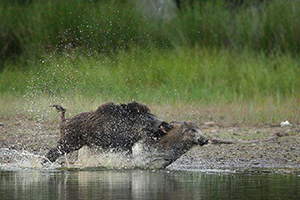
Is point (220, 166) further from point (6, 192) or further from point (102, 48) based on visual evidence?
point (102, 48)

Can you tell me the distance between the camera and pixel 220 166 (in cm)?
980

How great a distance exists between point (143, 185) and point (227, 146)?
12.7ft

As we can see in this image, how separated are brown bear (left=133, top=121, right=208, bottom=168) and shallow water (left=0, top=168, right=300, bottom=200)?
0.66ft

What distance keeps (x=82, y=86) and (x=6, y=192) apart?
7765 mm

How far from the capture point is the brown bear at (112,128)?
909 cm

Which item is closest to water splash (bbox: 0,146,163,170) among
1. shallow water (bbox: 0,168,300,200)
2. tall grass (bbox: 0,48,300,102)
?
shallow water (bbox: 0,168,300,200)

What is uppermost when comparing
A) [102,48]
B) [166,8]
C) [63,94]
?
[166,8]

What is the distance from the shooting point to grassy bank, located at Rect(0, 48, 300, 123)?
1392 cm

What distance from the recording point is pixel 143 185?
7.75 meters

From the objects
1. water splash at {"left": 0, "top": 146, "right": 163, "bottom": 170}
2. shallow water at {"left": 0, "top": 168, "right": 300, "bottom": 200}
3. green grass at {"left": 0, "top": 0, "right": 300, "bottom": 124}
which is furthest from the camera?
green grass at {"left": 0, "top": 0, "right": 300, "bottom": 124}

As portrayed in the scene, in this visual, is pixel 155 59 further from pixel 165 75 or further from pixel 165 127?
pixel 165 127

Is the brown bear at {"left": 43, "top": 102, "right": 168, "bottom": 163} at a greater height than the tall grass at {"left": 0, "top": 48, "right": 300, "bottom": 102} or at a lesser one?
lesser

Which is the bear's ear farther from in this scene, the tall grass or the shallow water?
the tall grass

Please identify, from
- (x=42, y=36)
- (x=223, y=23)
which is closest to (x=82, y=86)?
(x=42, y=36)
